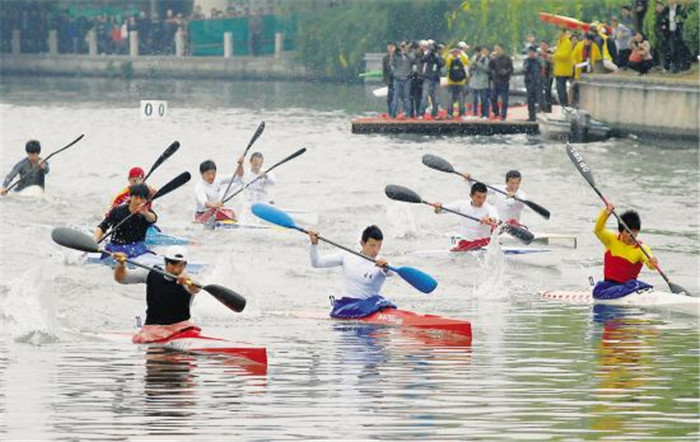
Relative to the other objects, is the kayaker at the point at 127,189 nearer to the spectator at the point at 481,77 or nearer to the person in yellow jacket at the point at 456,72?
the spectator at the point at 481,77

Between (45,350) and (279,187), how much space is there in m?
24.6

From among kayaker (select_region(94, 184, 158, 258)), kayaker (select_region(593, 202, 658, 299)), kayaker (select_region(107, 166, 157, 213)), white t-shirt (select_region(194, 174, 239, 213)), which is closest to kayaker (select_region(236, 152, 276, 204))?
white t-shirt (select_region(194, 174, 239, 213))

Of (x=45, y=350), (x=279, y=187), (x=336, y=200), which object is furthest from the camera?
(x=279, y=187)

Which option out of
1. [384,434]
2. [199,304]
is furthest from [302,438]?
[199,304]

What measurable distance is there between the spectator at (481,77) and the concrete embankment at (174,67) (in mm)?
35737

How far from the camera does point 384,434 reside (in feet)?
53.5

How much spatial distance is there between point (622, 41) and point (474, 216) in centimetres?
2302

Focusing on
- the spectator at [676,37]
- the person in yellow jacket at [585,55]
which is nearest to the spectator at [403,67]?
the person in yellow jacket at [585,55]

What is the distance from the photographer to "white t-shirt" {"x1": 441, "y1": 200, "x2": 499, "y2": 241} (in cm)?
2966

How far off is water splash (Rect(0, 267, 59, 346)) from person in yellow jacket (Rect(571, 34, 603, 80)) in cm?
2642

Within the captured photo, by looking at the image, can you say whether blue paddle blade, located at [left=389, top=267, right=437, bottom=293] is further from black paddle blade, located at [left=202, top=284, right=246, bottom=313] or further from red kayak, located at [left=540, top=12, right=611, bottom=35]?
red kayak, located at [left=540, top=12, right=611, bottom=35]

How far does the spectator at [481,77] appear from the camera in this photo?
5138 centimetres

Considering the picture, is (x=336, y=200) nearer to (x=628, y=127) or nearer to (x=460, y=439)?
(x=628, y=127)

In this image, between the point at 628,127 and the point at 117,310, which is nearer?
the point at 117,310
